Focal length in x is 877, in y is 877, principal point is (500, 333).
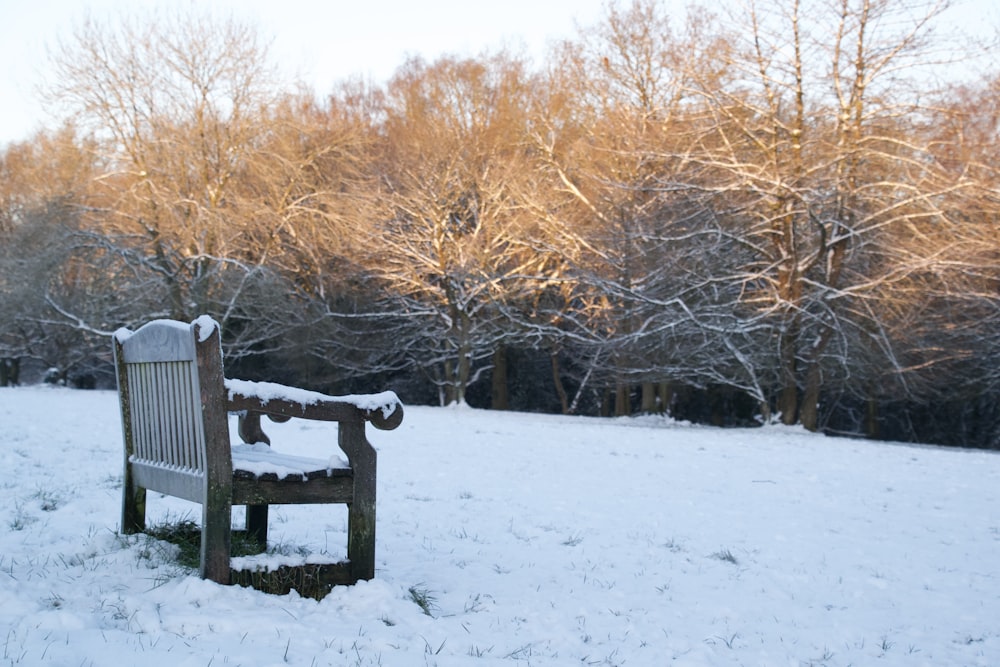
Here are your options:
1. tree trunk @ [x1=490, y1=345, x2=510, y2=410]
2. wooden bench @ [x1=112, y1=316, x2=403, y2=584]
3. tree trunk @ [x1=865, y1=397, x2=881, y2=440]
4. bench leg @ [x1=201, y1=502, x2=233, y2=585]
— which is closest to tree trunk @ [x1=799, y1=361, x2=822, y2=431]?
tree trunk @ [x1=865, y1=397, x2=881, y2=440]

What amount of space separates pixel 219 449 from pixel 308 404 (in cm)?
44

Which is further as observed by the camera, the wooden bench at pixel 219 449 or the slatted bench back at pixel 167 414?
the slatted bench back at pixel 167 414

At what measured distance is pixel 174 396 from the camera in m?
4.12

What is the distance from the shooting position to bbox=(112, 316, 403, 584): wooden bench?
3.76 m

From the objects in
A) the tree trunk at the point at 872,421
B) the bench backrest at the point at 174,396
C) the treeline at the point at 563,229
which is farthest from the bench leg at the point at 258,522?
the tree trunk at the point at 872,421

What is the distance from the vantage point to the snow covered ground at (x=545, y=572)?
3.36m

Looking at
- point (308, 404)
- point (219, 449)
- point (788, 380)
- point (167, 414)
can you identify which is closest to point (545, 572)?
point (308, 404)

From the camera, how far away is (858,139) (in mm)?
15852

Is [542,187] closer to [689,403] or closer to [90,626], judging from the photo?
[689,403]

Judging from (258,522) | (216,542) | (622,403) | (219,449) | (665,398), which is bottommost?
(622,403)

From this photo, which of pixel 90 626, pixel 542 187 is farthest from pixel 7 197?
pixel 90 626

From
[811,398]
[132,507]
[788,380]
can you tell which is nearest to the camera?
[132,507]

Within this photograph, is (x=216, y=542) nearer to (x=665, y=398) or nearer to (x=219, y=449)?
(x=219, y=449)

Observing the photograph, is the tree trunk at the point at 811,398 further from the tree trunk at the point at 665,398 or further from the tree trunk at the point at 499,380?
the tree trunk at the point at 499,380
